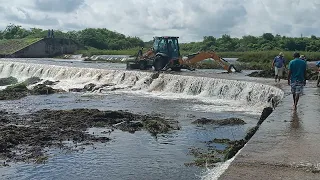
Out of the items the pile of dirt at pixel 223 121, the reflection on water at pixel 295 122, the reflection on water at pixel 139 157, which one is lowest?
the reflection on water at pixel 139 157

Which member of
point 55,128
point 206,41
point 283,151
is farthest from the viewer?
point 206,41

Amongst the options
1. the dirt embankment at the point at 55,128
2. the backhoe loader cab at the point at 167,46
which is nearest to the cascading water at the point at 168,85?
the backhoe loader cab at the point at 167,46

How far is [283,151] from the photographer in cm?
811

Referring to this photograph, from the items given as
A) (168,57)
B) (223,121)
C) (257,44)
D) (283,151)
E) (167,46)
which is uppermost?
(257,44)

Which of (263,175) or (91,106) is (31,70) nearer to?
(91,106)

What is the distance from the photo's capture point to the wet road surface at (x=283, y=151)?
268 inches

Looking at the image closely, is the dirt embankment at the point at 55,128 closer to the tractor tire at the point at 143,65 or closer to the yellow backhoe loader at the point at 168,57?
the yellow backhoe loader at the point at 168,57

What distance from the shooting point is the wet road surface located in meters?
6.80

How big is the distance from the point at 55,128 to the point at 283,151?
25.2 feet

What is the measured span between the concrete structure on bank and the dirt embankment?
4521 centimetres

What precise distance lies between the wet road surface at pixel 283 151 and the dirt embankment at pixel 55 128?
4029 mm

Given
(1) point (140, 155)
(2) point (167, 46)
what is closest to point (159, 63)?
(2) point (167, 46)

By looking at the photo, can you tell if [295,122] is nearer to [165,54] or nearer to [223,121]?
[223,121]

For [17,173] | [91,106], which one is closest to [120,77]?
[91,106]
